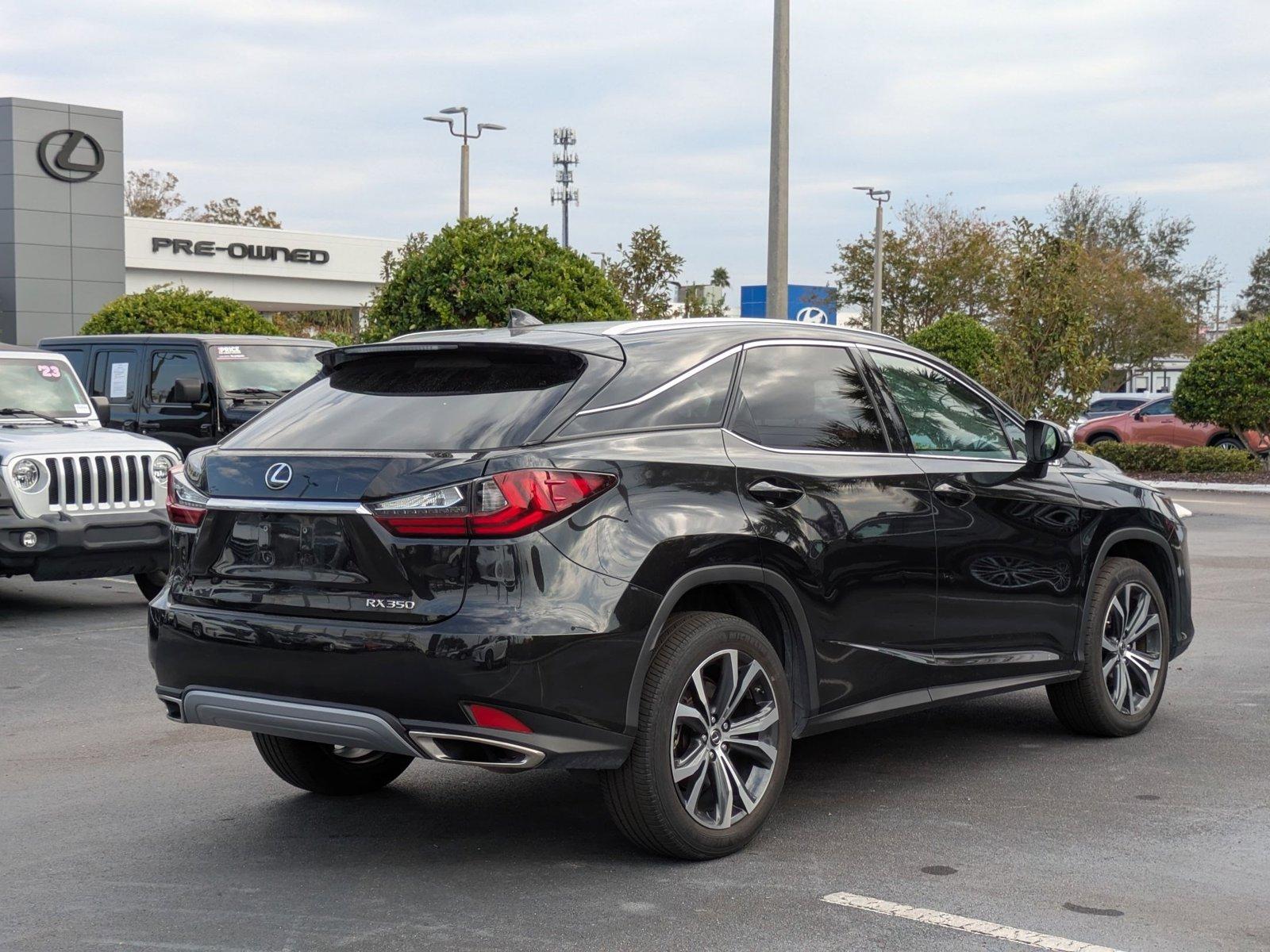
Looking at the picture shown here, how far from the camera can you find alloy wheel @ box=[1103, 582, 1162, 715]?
7.04 m

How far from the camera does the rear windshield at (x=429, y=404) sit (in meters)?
4.96

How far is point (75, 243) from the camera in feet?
124

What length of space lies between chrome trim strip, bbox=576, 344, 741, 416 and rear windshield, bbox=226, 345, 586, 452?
0.42 feet

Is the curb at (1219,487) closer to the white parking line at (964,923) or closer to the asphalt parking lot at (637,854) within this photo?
the asphalt parking lot at (637,854)

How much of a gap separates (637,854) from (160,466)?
7.00m

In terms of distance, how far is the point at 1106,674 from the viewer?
23.0 ft

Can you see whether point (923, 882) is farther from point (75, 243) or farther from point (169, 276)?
point (169, 276)

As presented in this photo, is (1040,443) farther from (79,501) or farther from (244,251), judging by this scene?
(244,251)

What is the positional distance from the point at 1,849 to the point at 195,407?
9.18 metres

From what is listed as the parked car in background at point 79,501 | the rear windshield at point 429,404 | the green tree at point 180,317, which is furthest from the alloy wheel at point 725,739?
the green tree at point 180,317

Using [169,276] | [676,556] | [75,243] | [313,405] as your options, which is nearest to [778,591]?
[676,556]

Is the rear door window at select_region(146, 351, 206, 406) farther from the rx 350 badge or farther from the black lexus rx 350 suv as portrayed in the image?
the rx 350 badge

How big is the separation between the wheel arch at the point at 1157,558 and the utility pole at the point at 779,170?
9517 mm

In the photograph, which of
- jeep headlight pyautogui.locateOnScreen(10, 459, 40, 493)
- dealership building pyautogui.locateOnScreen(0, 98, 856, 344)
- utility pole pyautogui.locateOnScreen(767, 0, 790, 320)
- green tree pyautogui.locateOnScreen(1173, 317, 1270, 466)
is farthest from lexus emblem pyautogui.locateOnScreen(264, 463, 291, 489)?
dealership building pyautogui.locateOnScreen(0, 98, 856, 344)
